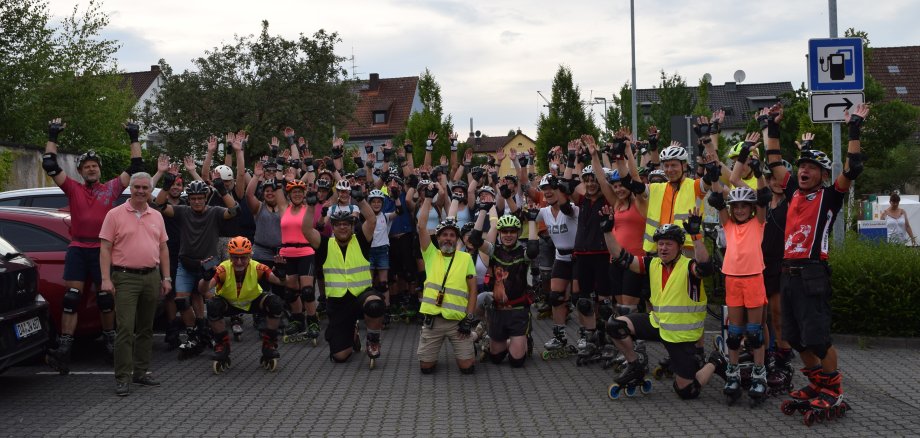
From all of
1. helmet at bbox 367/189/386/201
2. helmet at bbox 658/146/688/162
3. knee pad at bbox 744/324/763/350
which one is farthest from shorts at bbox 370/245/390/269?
knee pad at bbox 744/324/763/350

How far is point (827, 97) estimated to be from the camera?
10.5 metres

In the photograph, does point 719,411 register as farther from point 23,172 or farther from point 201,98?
point 201,98

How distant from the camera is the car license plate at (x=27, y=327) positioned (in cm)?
792

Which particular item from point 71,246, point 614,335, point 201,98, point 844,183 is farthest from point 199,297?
point 201,98

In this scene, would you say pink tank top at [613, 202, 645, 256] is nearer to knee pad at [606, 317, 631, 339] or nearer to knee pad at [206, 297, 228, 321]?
knee pad at [606, 317, 631, 339]

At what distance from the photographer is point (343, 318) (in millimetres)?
9945

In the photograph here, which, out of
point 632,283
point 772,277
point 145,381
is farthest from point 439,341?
point 772,277

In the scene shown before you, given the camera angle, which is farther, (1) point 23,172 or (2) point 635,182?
(1) point 23,172

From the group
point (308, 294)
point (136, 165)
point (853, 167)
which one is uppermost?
point (136, 165)

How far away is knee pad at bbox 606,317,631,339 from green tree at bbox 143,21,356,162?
27.9 meters

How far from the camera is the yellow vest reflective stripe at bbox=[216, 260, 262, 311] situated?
955 centimetres

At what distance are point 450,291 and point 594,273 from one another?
1481 mm

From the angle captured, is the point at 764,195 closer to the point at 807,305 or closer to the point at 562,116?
the point at 807,305

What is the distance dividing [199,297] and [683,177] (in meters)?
5.49
